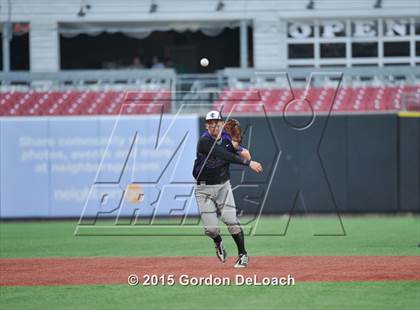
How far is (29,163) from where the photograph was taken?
23.7m

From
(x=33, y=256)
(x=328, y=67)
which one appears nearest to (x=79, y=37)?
(x=328, y=67)

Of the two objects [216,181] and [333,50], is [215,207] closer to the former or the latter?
[216,181]

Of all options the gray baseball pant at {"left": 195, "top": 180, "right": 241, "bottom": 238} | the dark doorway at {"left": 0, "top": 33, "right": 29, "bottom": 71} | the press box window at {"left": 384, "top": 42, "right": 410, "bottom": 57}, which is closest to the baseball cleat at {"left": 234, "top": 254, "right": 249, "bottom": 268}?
the gray baseball pant at {"left": 195, "top": 180, "right": 241, "bottom": 238}

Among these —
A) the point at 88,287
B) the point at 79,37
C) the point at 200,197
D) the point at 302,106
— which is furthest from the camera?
the point at 79,37

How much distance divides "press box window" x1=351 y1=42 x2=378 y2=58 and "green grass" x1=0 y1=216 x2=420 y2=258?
25.7 ft

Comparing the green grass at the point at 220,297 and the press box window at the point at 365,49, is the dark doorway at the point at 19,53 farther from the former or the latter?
the green grass at the point at 220,297

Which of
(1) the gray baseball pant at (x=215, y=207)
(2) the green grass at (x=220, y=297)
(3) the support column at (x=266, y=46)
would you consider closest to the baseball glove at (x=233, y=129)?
(1) the gray baseball pant at (x=215, y=207)

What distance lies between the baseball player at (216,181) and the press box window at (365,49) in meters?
16.1

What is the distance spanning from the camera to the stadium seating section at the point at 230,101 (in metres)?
25.0

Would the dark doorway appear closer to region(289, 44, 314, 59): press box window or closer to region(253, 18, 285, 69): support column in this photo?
region(253, 18, 285, 69): support column

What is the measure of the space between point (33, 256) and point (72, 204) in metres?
7.64

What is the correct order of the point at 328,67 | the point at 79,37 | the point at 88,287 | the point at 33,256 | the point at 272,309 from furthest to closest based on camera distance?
the point at 79,37
the point at 328,67
the point at 33,256
the point at 88,287
the point at 272,309

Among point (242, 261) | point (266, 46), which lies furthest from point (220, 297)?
point (266, 46)

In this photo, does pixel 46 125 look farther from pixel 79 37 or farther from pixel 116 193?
pixel 79 37
